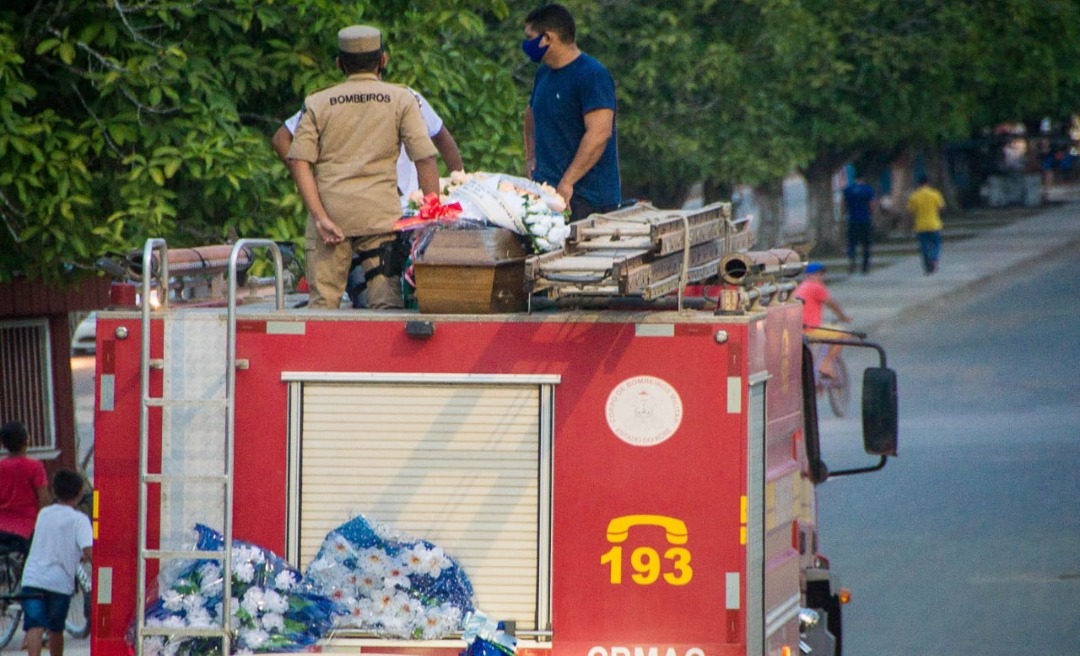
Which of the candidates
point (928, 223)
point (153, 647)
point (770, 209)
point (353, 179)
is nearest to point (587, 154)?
point (353, 179)

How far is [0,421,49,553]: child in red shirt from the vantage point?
35.1 feet

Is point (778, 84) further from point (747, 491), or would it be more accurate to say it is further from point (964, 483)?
point (747, 491)

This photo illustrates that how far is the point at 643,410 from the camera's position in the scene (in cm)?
561

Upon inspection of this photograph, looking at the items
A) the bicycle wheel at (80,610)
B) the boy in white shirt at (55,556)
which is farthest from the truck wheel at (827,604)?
the bicycle wheel at (80,610)

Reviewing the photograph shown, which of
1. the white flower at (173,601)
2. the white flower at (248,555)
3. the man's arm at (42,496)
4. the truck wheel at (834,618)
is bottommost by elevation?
the truck wheel at (834,618)

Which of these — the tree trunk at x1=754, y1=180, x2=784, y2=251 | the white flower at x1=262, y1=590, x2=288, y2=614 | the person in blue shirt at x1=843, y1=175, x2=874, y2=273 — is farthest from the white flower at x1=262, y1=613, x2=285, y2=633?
the person in blue shirt at x1=843, y1=175, x2=874, y2=273

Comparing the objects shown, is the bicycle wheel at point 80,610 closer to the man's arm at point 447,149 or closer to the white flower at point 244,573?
the man's arm at point 447,149

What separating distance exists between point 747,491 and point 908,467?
1195cm

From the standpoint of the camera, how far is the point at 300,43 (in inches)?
439

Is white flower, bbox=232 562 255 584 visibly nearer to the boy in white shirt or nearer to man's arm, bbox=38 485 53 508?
the boy in white shirt

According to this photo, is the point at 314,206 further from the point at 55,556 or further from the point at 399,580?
the point at 55,556

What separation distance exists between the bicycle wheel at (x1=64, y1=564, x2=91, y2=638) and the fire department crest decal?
6.97m

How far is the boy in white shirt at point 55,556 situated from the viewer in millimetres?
9625

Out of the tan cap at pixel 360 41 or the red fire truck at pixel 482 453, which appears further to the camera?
the tan cap at pixel 360 41
